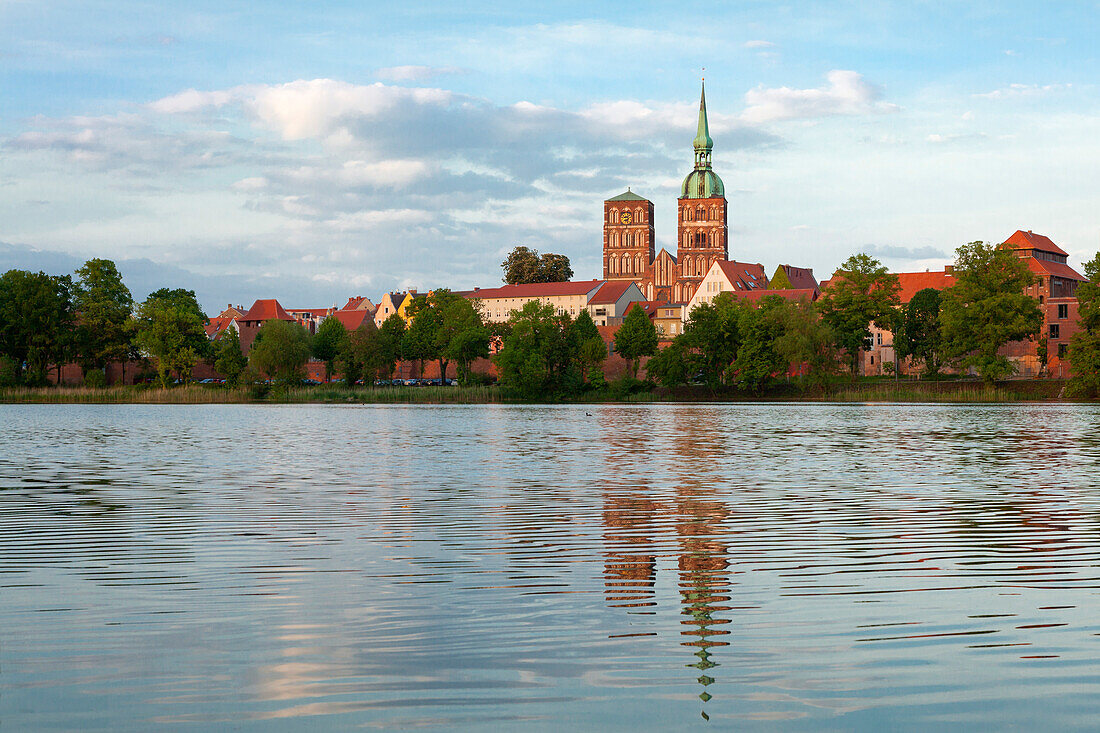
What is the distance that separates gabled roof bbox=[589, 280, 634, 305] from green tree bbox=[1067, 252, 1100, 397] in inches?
3779

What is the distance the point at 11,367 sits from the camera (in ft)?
325

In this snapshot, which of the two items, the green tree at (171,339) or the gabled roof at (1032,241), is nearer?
the green tree at (171,339)

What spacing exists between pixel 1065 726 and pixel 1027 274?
92.5m

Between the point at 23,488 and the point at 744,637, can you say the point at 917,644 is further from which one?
the point at 23,488

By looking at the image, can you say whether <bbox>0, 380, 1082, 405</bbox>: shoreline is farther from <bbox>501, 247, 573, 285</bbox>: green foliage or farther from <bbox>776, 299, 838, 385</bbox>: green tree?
<bbox>501, 247, 573, 285</bbox>: green foliage

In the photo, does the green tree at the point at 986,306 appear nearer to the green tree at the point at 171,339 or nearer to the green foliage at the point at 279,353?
the green foliage at the point at 279,353

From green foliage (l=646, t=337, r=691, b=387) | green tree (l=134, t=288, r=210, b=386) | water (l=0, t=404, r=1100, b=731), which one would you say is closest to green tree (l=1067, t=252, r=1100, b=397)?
green foliage (l=646, t=337, r=691, b=387)

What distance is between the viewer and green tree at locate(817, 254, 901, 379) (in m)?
97.5

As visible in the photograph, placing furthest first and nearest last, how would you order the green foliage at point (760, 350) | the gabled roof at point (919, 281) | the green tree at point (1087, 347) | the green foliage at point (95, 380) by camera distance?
the gabled roof at point (919, 281) < the green foliage at point (95, 380) < the green foliage at point (760, 350) < the green tree at point (1087, 347)

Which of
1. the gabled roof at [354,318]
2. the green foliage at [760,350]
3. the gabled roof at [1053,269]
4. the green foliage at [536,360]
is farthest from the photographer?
the gabled roof at [354,318]

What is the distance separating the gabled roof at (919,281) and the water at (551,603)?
126555 millimetres

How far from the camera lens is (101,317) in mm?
106500

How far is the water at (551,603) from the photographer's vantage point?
6035mm

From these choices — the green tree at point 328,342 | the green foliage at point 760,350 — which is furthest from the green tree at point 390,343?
the green foliage at point 760,350
